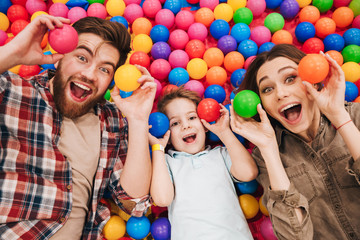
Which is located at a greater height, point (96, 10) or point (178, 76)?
point (96, 10)

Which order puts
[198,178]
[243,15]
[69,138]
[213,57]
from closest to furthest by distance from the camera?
1. [69,138]
2. [198,178]
3. [213,57]
4. [243,15]

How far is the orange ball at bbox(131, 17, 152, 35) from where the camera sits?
103 inches

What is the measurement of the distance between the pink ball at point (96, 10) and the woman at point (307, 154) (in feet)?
6.20

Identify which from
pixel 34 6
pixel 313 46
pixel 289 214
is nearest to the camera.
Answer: pixel 289 214

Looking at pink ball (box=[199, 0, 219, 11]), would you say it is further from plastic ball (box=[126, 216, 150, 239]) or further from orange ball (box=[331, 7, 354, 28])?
plastic ball (box=[126, 216, 150, 239])

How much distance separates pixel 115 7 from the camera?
2.68 m

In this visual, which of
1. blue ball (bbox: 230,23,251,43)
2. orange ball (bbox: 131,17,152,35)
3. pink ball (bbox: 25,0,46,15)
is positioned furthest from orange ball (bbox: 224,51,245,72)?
pink ball (bbox: 25,0,46,15)

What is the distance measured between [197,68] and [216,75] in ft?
0.64

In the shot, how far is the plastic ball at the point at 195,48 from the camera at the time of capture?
99.0 inches

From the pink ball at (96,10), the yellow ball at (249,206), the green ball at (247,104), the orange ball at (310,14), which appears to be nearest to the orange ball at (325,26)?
the orange ball at (310,14)

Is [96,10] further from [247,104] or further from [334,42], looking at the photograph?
[334,42]

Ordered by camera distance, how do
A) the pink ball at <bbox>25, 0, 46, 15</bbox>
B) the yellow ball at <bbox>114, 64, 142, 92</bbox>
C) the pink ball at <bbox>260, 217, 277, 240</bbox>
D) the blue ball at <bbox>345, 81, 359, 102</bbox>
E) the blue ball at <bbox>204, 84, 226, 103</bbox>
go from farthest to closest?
the pink ball at <bbox>25, 0, 46, 15</bbox>, the blue ball at <bbox>204, 84, 226, 103</bbox>, the blue ball at <bbox>345, 81, 359, 102</bbox>, the pink ball at <bbox>260, 217, 277, 240</bbox>, the yellow ball at <bbox>114, 64, 142, 92</bbox>

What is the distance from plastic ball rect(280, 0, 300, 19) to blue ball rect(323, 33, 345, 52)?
45 cm

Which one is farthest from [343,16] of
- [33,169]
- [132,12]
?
[33,169]
